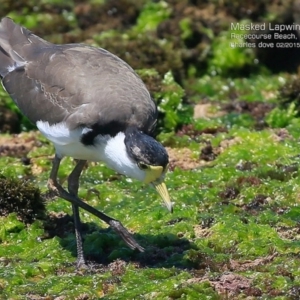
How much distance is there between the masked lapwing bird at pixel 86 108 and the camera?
853 cm

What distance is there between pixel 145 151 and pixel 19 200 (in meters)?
2.34

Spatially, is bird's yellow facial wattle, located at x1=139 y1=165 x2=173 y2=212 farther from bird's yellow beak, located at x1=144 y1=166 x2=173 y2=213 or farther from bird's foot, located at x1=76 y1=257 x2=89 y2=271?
bird's foot, located at x1=76 y1=257 x2=89 y2=271

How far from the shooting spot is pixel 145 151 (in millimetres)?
8289

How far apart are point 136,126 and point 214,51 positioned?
795cm

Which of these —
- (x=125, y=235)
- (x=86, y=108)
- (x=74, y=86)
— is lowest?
(x=125, y=235)

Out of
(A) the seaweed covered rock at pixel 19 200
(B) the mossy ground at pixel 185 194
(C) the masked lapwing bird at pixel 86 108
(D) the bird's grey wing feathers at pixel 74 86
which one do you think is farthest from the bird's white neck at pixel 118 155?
(A) the seaweed covered rock at pixel 19 200

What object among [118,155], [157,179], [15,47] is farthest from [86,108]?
[15,47]

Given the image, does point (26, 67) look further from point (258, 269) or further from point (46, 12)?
point (46, 12)

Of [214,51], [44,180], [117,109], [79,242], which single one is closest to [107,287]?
[79,242]

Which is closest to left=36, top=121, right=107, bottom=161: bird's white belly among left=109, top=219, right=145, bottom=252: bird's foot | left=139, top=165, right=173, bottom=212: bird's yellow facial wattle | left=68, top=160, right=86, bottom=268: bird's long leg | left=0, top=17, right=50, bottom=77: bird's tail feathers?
left=68, top=160, right=86, bottom=268: bird's long leg

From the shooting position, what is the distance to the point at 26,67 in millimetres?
10008

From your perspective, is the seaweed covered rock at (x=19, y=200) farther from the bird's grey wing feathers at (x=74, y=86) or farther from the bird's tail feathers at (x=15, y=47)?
the bird's tail feathers at (x=15, y=47)

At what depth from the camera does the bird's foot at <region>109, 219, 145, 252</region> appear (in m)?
9.12

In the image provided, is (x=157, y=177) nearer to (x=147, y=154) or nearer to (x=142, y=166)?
(x=142, y=166)
